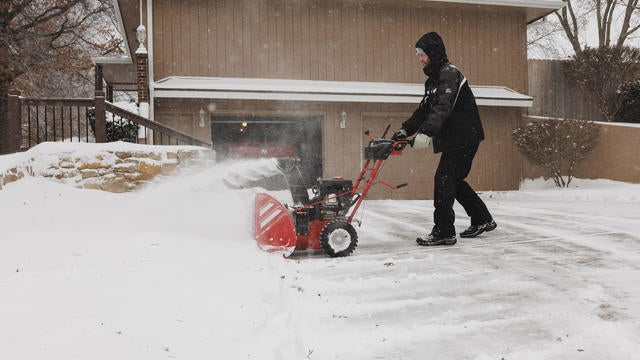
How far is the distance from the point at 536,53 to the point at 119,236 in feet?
89.1

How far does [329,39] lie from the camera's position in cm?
1383

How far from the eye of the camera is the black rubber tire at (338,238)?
4.70 meters

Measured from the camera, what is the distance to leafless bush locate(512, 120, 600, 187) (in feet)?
43.5

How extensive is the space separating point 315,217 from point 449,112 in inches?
63.4

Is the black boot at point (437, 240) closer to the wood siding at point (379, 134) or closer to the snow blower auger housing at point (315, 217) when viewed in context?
the snow blower auger housing at point (315, 217)

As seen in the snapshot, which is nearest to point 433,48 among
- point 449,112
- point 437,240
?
point 449,112

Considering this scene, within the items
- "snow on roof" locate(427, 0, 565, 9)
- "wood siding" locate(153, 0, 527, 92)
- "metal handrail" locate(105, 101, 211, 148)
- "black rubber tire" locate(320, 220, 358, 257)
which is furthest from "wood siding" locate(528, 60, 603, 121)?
"black rubber tire" locate(320, 220, 358, 257)

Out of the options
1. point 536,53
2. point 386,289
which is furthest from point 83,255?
point 536,53

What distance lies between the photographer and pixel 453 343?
2643 millimetres

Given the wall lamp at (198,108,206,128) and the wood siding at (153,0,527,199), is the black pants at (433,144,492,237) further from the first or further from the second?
Answer: the wall lamp at (198,108,206,128)

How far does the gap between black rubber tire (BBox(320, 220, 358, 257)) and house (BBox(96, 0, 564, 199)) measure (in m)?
7.84

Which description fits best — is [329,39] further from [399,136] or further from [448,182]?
[448,182]

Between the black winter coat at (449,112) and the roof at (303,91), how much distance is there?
283 inches

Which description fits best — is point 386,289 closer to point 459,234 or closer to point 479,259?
point 479,259
